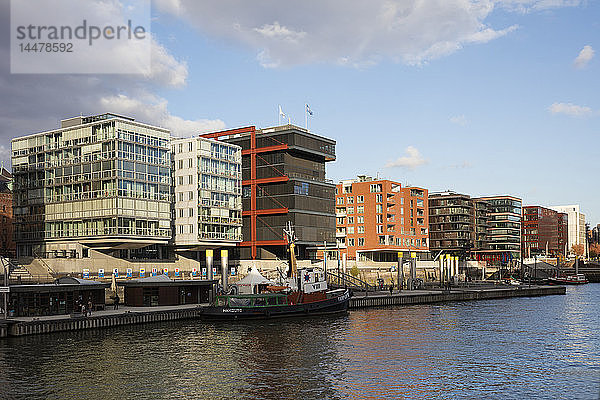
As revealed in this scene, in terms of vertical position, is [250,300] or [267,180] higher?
[267,180]

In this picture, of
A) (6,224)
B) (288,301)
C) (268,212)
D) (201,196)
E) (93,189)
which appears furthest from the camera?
(6,224)

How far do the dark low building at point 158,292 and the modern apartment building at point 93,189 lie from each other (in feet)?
87.3

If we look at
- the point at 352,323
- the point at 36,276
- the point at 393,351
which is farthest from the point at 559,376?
the point at 36,276

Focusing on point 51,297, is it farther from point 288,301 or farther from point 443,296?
point 443,296

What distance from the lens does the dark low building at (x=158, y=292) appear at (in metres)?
94.1

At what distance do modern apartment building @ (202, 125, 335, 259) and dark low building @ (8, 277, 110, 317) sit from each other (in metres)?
75.4

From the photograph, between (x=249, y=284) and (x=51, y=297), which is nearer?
(x=51, y=297)

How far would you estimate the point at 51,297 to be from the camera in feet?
266

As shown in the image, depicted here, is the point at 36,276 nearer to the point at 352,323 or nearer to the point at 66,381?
the point at 352,323

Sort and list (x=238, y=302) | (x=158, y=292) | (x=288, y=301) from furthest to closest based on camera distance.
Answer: (x=158, y=292)
(x=288, y=301)
(x=238, y=302)

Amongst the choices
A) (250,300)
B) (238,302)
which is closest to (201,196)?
(238,302)

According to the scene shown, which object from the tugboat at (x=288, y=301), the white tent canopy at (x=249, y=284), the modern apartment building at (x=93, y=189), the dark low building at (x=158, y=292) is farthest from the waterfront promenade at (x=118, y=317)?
the modern apartment building at (x=93, y=189)

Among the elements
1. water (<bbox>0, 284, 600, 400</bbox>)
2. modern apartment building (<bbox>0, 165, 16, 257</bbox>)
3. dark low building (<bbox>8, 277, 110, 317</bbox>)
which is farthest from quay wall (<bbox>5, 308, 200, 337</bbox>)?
modern apartment building (<bbox>0, 165, 16, 257</bbox>)

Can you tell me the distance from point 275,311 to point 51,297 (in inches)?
1102
